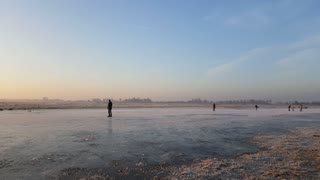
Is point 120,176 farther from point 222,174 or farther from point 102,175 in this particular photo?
point 222,174

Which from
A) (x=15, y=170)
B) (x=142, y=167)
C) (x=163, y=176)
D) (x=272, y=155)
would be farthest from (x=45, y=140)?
(x=272, y=155)

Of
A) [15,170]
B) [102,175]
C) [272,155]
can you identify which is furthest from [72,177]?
[272,155]

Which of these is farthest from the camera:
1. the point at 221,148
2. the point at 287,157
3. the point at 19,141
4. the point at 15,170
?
the point at 19,141

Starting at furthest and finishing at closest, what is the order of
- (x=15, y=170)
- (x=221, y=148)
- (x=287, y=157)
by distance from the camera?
(x=221, y=148), (x=287, y=157), (x=15, y=170)

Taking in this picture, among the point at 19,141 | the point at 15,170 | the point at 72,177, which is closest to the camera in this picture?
the point at 72,177

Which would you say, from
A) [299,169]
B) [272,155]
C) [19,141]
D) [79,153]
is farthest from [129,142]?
[299,169]

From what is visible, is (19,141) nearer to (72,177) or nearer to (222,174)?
(72,177)

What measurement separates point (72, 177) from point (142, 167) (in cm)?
258

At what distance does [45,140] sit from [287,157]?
12502 millimetres

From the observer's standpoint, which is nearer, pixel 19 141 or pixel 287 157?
pixel 287 157

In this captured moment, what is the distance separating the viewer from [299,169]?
467 inches

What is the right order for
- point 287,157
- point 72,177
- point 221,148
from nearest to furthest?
point 72,177, point 287,157, point 221,148

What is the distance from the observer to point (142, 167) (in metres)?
12.4

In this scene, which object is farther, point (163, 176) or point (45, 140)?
point (45, 140)
